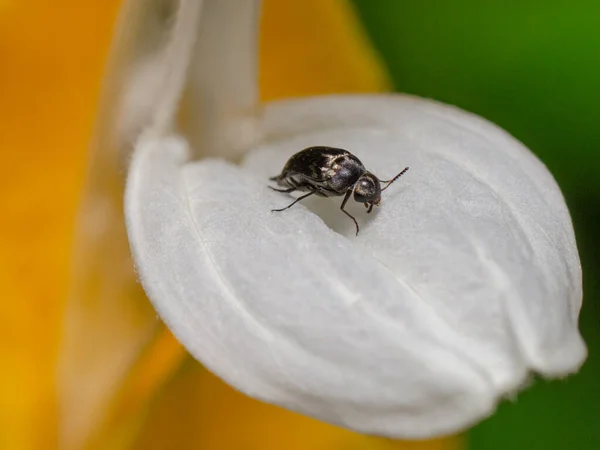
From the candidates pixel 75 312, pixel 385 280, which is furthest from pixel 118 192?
pixel 385 280

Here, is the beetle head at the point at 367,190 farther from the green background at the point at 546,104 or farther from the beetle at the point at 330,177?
the green background at the point at 546,104

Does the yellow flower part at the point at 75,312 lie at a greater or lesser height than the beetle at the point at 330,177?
lesser

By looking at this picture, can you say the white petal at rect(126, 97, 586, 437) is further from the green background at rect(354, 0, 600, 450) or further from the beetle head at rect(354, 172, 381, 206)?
the green background at rect(354, 0, 600, 450)

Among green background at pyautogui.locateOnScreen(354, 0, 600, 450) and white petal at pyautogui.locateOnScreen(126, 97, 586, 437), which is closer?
white petal at pyautogui.locateOnScreen(126, 97, 586, 437)

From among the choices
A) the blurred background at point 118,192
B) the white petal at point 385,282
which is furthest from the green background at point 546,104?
the white petal at point 385,282

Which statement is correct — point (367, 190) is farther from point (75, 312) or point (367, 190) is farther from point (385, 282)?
point (75, 312)

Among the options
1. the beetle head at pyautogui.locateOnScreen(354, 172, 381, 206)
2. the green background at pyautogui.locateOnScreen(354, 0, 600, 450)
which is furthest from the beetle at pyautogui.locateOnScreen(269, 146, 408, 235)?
the green background at pyautogui.locateOnScreen(354, 0, 600, 450)
